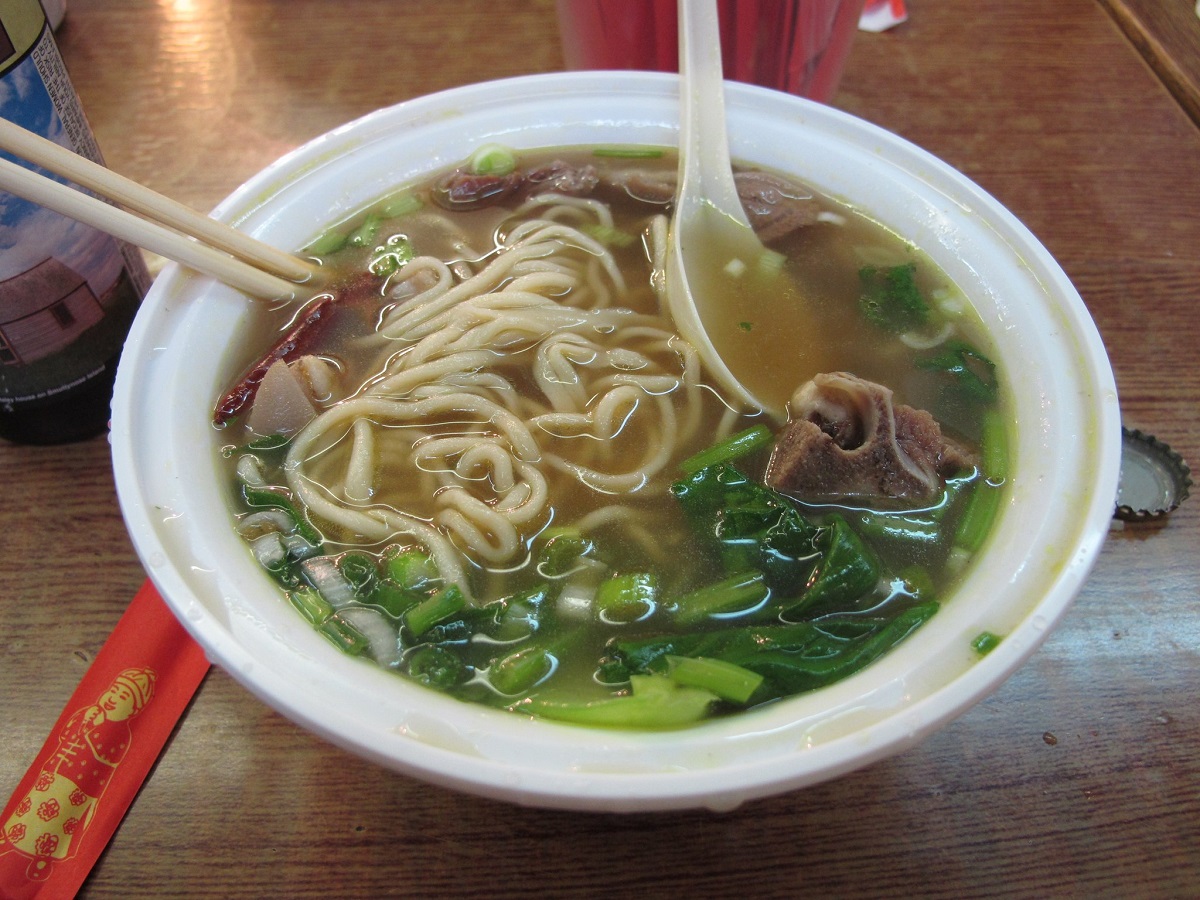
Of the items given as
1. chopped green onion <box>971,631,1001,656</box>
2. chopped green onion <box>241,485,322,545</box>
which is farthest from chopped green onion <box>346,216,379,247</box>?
chopped green onion <box>971,631,1001,656</box>

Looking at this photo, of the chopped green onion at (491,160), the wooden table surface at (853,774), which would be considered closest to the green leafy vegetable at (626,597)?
the wooden table surface at (853,774)

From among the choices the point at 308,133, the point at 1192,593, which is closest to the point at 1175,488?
the point at 1192,593

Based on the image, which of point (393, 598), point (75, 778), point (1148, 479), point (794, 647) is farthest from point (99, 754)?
point (1148, 479)

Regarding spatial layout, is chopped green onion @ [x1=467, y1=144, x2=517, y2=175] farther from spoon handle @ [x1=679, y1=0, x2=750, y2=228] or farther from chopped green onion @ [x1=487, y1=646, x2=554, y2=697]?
chopped green onion @ [x1=487, y1=646, x2=554, y2=697]

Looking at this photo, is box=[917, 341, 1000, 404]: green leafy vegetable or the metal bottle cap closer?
box=[917, 341, 1000, 404]: green leafy vegetable

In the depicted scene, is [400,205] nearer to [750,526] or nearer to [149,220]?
[149,220]
